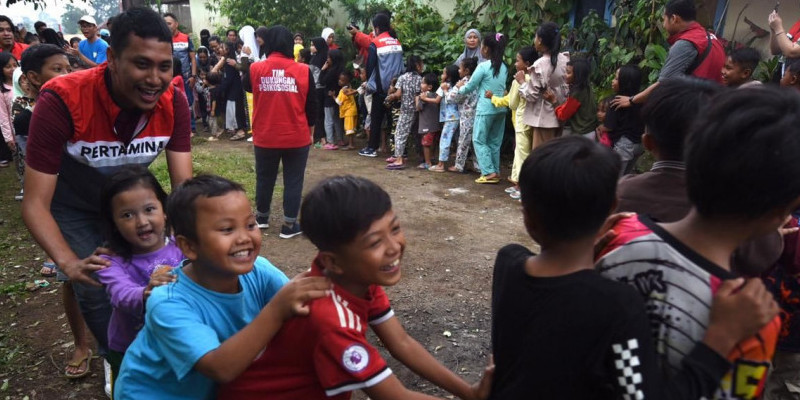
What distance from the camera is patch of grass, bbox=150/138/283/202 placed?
7.35m

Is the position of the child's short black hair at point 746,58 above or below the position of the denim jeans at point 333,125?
above

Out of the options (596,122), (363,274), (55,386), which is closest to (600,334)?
(363,274)

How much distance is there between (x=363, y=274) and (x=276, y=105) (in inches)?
163

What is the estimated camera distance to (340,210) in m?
1.49

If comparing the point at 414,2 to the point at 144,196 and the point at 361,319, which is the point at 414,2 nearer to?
the point at 144,196

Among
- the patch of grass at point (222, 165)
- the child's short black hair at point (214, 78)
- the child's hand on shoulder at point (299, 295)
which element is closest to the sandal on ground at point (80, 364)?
the child's hand on shoulder at point (299, 295)

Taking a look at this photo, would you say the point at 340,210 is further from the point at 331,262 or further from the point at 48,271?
the point at 48,271

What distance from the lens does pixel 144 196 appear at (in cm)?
222

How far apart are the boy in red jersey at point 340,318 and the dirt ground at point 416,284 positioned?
5.35 ft

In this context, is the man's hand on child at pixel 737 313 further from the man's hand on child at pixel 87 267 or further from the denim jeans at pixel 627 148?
the denim jeans at pixel 627 148

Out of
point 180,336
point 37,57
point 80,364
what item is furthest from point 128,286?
point 37,57

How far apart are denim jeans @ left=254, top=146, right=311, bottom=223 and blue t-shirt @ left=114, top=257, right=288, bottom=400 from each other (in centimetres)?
369

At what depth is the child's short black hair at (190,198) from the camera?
5.64 ft

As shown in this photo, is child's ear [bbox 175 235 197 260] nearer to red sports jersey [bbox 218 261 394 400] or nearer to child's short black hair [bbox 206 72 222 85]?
red sports jersey [bbox 218 261 394 400]
